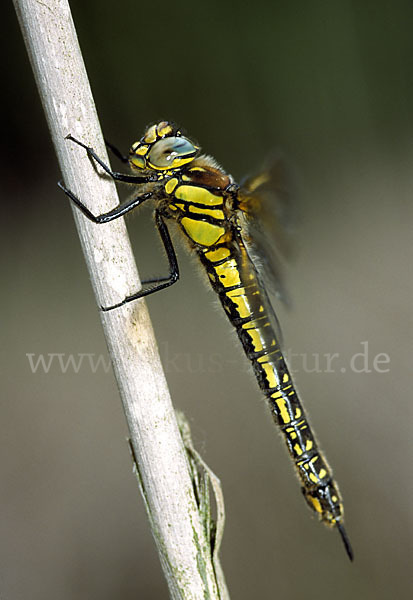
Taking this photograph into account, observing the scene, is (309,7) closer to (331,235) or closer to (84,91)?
(331,235)

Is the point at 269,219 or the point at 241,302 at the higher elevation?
the point at 269,219

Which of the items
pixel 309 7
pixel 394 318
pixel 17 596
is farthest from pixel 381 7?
pixel 17 596

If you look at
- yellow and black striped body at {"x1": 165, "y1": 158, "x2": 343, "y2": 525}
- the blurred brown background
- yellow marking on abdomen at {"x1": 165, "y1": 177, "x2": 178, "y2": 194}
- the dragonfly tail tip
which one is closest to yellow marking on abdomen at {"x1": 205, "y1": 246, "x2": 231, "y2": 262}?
yellow and black striped body at {"x1": 165, "y1": 158, "x2": 343, "y2": 525}

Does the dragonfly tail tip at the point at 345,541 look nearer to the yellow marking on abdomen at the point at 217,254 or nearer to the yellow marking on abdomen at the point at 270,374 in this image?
the yellow marking on abdomen at the point at 270,374

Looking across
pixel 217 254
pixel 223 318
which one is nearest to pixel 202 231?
pixel 217 254

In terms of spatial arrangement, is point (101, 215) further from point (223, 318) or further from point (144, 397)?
point (223, 318)

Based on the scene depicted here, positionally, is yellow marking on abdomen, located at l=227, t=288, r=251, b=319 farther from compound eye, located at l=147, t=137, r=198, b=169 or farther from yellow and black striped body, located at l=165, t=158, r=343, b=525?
compound eye, located at l=147, t=137, r=198, b=169

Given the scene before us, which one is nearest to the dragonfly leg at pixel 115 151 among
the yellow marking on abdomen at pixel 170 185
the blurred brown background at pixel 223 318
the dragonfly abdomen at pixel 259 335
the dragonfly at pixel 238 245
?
the dragonfly at pixel 238 245
